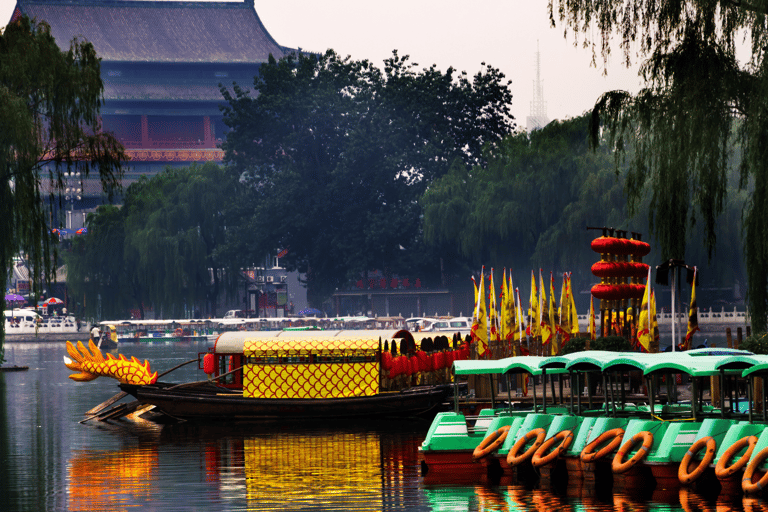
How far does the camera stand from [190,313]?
8656cm

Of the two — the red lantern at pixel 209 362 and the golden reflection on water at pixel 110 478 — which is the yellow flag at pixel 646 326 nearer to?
the red lantern at pixel 209 362

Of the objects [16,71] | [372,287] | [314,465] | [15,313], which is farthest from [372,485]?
[15,313]

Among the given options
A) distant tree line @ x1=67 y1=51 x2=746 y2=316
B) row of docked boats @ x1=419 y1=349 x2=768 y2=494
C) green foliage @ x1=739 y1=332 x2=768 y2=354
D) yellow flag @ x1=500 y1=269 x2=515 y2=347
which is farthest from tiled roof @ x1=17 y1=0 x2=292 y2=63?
row of docked boats @ x1=419 y1=349 x2=768 y2=494

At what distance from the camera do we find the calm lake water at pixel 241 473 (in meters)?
17.9

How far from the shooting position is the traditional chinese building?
107 metres

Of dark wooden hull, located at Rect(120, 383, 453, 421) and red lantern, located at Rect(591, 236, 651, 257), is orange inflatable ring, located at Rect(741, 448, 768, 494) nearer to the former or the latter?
dark wooden hull, located at Rect(120, 383, 453, 421)

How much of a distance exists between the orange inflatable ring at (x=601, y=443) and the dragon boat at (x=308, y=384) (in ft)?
37.0

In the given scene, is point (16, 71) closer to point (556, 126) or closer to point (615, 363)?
point (615, 363)

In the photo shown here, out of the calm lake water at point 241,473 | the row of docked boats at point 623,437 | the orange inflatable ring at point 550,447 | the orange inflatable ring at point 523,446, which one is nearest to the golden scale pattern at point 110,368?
the calm lake water at point 241,473

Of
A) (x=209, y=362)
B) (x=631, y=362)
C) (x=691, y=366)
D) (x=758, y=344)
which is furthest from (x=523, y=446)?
(x=209, y=362)

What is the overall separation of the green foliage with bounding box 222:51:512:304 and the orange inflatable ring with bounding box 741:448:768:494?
6360 centimetres

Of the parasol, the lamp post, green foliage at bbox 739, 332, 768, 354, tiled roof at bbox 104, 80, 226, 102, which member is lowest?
green foliage at bbox 739, 332, 768, 354

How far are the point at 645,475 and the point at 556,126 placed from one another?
181 ft

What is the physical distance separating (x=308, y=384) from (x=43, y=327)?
61219 millimetres
